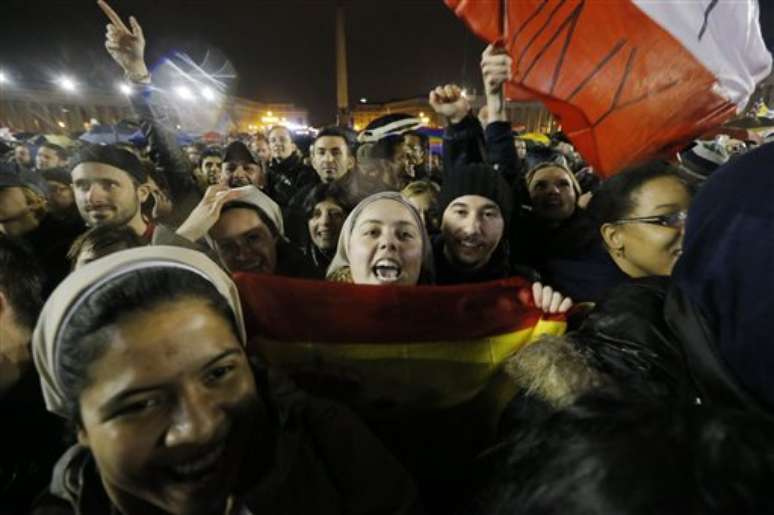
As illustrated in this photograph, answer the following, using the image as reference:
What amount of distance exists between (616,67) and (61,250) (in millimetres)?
3375

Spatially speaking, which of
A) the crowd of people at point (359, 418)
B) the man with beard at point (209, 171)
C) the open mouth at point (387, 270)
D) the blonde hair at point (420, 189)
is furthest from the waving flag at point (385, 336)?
the man with beard at point (209, 171)

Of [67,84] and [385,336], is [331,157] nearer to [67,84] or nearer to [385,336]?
[385,336]

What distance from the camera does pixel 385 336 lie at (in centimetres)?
146

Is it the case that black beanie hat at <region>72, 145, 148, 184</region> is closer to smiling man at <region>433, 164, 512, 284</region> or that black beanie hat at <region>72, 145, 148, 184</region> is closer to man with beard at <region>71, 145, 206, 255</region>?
man with beard at <region>71, 145, 206, 255</region>

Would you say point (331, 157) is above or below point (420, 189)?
above

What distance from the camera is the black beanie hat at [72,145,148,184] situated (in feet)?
8.08

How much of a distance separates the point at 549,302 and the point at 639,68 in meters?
1.51

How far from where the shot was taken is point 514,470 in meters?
0.66

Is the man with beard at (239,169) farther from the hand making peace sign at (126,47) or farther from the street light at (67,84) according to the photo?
the street light at (67,84)

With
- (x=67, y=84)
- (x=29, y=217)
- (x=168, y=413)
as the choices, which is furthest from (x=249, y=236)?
(x=67, y=84)

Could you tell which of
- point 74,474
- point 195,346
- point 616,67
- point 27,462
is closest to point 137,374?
point 195,346

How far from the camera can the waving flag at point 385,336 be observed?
1417mm

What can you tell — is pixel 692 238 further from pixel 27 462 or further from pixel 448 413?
pixel 27 462

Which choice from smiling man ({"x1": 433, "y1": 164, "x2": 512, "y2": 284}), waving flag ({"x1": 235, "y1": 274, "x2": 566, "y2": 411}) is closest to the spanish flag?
waving flag ({"x1": 235, "y1": 274, "x2": 566, "y2": 411})
